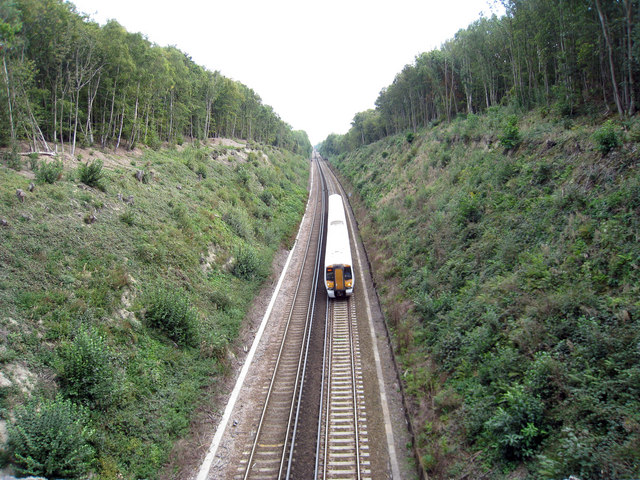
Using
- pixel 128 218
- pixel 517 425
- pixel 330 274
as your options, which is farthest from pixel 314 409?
pixel 128 218

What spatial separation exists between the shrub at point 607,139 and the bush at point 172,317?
58.7 feet

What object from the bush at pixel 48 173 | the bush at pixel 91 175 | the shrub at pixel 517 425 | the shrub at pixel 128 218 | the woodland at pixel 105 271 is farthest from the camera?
the bush at pixel 91 175

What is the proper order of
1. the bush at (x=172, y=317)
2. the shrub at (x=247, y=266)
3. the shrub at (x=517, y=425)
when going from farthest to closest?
1. the shrub at (x=247, y=266)
2. the bush at (x=172, y=317)
3. the shrub at (x=517, y=425)

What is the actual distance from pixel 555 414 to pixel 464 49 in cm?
4002

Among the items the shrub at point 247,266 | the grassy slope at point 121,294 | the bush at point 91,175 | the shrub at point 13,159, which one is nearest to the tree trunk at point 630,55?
the shrub at point 247,266

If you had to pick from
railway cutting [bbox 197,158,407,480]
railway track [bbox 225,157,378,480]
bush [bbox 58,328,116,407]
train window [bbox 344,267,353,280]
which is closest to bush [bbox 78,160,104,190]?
bush [bbox 58,328,116,407]

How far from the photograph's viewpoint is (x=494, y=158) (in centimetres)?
2117

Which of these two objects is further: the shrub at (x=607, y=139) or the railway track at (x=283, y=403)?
the shrub at (x=607, y=139)

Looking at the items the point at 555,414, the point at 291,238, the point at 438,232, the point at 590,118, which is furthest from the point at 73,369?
the point at 590,118

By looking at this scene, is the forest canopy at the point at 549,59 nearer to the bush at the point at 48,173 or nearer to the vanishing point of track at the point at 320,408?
the vanishing point of track at the point at 320,408

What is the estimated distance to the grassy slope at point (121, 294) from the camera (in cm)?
907

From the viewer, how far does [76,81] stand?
23.2 m

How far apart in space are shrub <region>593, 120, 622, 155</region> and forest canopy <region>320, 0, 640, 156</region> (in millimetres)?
4320

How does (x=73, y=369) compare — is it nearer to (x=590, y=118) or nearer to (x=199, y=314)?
(x=199, y=314)
